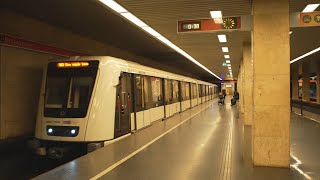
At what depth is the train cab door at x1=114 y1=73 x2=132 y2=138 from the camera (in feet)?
29.6

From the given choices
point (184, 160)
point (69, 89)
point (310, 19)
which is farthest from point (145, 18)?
point (310, 19)

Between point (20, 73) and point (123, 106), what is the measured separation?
3956mm

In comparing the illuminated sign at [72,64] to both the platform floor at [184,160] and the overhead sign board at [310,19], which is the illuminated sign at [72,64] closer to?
the platform floor at [184,160]

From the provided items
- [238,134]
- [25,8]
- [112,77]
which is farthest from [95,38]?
[238,134]

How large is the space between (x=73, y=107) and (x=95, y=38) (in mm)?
7621

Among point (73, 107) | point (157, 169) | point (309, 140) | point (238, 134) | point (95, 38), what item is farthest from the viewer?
point (95, 38)

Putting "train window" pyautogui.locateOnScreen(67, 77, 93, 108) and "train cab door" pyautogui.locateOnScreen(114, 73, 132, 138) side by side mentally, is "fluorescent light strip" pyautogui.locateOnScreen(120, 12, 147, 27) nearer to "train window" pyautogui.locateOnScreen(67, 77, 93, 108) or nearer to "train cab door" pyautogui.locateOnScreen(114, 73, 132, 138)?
"train cab door" pyautogui.locateOnScreen(114, 73, 132, 138)

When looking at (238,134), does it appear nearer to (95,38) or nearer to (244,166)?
(244,166)

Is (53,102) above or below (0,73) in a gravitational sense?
below

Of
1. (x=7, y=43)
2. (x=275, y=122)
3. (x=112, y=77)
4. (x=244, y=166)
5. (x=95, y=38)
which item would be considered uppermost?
(x=95, y=38)

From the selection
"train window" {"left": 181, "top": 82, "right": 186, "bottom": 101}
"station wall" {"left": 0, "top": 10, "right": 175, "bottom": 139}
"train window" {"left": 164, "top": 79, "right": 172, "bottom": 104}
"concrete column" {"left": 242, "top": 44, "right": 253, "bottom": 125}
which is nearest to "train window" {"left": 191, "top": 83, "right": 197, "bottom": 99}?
"train window" {"left": 181, "top": 82, "right": 186, "bottom": 101}

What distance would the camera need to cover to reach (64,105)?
8492 mm

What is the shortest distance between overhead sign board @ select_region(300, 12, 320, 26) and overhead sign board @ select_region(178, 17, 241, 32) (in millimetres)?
1283

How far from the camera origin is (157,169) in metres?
6.39
